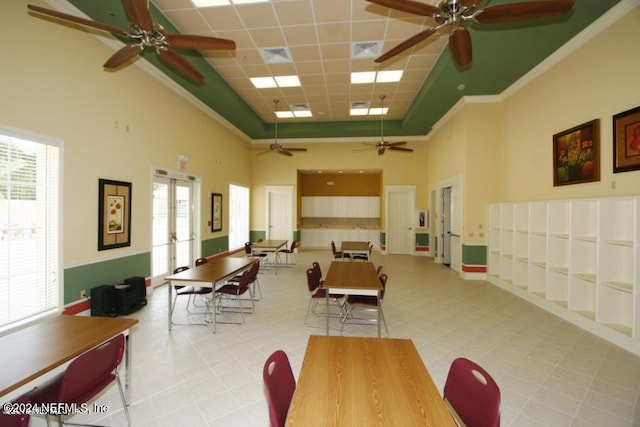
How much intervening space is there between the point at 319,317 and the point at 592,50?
575cm

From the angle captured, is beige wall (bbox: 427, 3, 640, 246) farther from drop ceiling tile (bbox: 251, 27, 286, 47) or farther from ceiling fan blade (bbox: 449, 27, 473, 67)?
drop ceiling tile (bbox: 251, 27, 286, 47)

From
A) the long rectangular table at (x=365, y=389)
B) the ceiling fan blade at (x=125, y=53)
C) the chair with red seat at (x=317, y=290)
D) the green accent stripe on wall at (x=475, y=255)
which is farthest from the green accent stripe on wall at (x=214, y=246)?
the green accent stripe on wall at (x=475, y=255)

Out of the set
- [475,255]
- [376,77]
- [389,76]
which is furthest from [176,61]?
[475,255]

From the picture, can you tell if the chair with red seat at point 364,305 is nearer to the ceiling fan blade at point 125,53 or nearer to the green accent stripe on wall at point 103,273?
the green accent stripe on wall at point 103,273

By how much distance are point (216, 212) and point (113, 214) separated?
346 cm

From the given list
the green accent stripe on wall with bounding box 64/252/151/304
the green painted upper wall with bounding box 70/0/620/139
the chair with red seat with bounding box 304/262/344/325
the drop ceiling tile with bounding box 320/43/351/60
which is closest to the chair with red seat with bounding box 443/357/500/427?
the chair with red seat with bounding box 304/262/344/325

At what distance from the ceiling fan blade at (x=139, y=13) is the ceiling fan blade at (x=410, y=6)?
2.06m

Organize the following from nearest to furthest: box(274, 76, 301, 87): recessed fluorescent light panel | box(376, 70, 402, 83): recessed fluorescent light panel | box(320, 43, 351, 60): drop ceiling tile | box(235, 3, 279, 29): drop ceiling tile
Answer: box(235, 3, 279, 29): drop ceiling tile → box(320, 43, 351, 60): drop ceiling tile → box(376, 70, 402, 83): recessed fluorescent light panel → box(274, 76, 301, 87): recessed fluorescent light panel

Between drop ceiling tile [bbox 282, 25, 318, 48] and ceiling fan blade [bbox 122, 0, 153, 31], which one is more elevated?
drop ceiling tile [bbox 282, 25, 318, 48]

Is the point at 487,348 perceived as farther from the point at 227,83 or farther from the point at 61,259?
the point at 227,83

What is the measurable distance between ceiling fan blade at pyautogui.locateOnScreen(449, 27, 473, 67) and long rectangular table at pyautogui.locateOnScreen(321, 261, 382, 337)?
3.01 m

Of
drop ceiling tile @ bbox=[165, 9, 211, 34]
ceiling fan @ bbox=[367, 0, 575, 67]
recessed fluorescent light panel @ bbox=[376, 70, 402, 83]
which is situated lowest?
ceiling fan @ bbox=[367, 0, 575, 67]

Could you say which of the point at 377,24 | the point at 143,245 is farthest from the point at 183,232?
the point at 377,24

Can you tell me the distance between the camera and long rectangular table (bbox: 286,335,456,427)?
1.17 metres
